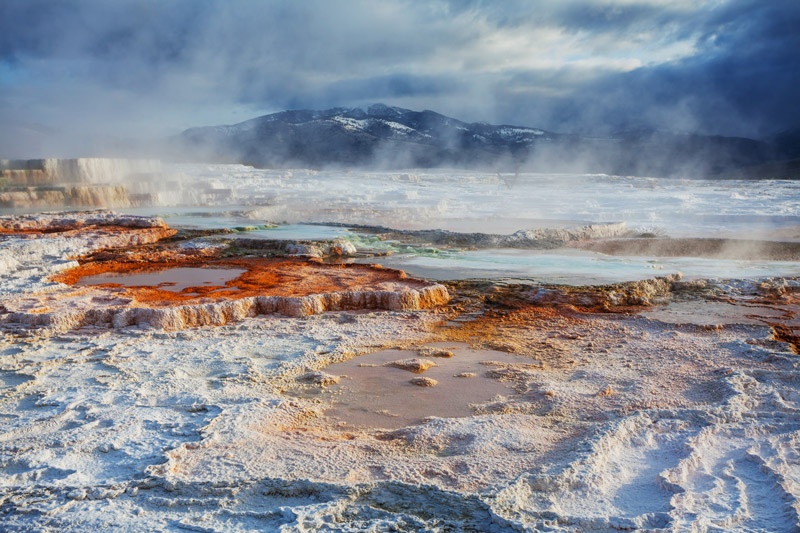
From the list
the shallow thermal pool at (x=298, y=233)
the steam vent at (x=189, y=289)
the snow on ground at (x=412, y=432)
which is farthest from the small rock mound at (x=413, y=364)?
the shallow thermal pool at (x=298, y=233)

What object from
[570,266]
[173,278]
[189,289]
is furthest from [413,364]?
[570,266]

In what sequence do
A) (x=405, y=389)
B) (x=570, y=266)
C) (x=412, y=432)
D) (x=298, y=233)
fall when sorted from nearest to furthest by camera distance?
(x=412, y=432)
(x=405, y=389)
(x=570, y=266)
(x=298, y=233)

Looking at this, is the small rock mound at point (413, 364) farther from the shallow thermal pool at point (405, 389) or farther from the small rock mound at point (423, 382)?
the small rock mound at point (423, 382)

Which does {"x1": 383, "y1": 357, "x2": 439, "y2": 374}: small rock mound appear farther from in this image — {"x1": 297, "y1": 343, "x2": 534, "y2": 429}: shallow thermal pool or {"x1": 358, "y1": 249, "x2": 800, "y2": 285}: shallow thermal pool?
{"x1": 358, "y1": 249, "x2": 800, "y2": 285}: shallow thermal pool

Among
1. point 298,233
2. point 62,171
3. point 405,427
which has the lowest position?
point 405,427

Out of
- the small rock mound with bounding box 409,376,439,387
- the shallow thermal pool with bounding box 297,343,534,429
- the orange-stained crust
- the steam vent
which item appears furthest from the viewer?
the orange-stained crust

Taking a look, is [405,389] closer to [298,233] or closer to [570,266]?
[570,266]

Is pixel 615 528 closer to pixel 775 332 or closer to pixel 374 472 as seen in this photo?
pixel 374 472

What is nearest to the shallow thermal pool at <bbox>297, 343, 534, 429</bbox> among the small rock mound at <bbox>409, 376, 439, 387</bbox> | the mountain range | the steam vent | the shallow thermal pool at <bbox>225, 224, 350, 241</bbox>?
the small rock mound at <bbox>409, 376, 439, 387</bbox>
